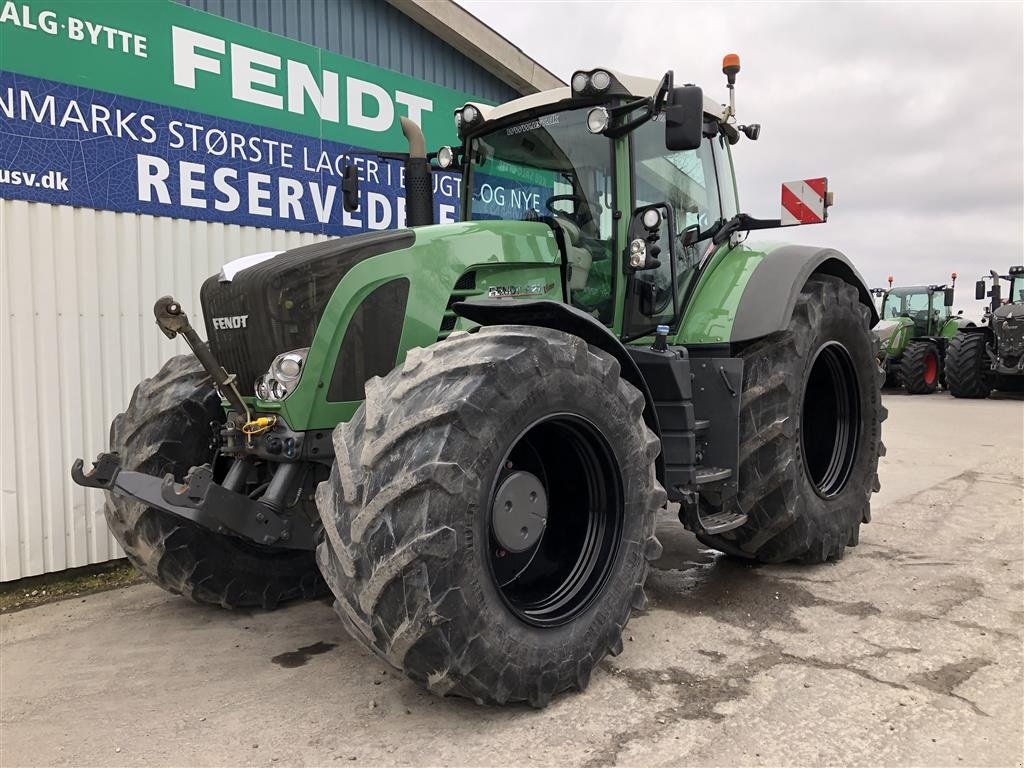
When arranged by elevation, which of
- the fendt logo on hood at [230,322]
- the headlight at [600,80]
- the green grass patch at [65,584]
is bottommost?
the green grass patch at [65,584]

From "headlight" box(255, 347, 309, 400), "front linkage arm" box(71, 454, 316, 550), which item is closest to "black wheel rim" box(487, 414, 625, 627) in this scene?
"front linkage arm" box(71, 454, 316, 550)

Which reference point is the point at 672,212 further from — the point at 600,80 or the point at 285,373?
the point at 285,373

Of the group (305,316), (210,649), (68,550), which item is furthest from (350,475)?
(68,550)

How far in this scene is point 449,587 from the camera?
2.49 metres

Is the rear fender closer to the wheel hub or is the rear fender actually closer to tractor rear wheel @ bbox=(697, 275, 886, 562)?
tractor rear wheel @ bbox=(697, 275, 886, 562)

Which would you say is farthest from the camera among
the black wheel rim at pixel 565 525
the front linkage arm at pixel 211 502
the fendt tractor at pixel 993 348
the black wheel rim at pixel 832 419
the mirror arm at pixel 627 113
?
the fendt tractor at pixel 993 348

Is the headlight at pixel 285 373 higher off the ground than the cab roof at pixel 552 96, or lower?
lower

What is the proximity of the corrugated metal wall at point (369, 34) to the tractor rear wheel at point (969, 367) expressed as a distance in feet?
41.4

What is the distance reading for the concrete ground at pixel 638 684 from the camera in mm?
2613

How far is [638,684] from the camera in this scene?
121 inches

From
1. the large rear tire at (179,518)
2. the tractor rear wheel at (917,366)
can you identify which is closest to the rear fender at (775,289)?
the large rear tire at (179,518)

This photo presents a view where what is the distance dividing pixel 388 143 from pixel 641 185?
3231 millimetres

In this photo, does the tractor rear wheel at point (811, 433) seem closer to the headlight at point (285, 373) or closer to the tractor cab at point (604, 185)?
the tractor cab at point (604, 185)

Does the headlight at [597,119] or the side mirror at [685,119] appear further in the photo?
the headlight at [597,119]
